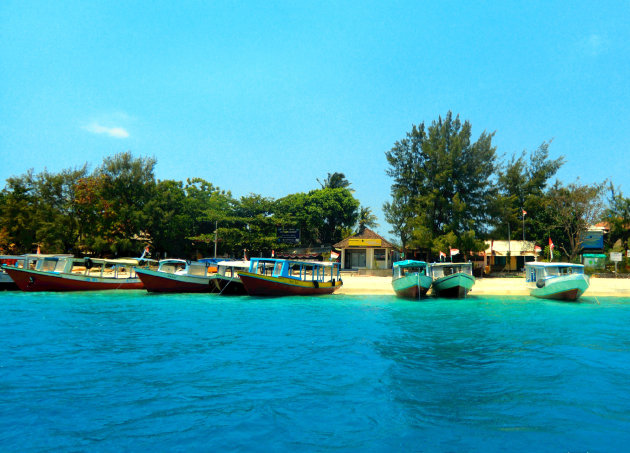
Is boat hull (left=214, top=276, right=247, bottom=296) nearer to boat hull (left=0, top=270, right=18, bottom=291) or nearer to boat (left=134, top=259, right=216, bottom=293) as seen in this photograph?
boat (left=134, top=259, right=216, bottom=293)

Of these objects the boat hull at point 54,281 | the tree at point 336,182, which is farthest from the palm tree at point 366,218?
the boat hull at point 54,281

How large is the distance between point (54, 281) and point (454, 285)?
25550mm

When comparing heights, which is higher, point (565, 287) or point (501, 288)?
point (565, 287)

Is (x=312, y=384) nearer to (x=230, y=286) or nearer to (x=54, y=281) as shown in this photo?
(x=230, y=286)

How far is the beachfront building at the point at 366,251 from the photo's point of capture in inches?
1561

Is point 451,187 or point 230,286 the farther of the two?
point 451,187

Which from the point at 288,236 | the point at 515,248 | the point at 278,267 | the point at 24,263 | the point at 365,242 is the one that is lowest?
the point at 278,267

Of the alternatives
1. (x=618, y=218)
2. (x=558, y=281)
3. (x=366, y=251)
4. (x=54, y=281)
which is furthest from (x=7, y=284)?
(x=618, y=218)

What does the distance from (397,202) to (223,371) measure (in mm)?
34187

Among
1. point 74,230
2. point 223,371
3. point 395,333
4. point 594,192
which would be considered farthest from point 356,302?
point 74,230

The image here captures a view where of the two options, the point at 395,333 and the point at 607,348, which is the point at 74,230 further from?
the point at 607,348

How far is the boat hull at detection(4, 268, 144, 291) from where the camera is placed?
85.8ft

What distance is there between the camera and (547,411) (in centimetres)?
703

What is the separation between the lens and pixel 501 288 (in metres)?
27.8
